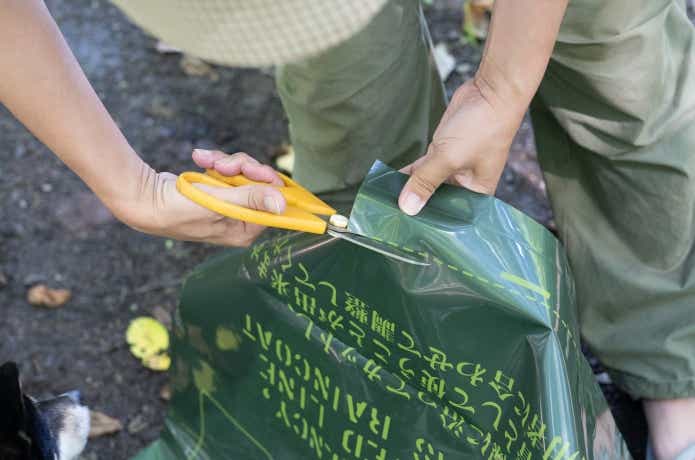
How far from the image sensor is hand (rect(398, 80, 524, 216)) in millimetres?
786

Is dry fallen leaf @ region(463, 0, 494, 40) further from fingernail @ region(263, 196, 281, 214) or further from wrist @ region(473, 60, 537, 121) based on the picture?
fingernail @ region(263, 196, 281, 214)

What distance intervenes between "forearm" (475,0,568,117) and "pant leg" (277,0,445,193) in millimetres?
276

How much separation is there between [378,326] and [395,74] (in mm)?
426

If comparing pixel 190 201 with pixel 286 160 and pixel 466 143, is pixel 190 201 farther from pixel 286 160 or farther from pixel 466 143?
pixel 286 160

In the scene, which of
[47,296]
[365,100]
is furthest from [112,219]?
[365,100]

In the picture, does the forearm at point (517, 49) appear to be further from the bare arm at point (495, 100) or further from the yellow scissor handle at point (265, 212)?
the yellow scissor handle at point (265, 212)

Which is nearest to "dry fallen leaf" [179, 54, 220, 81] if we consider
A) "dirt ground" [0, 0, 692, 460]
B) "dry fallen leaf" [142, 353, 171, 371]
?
"dirt ground" [0, 0, 692, 460]

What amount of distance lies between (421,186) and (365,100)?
37 centimetres

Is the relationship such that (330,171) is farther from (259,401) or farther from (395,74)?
(259,401)

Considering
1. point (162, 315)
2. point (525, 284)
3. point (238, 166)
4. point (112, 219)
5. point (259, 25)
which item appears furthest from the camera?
point (112, 219)

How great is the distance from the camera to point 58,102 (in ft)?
2.58

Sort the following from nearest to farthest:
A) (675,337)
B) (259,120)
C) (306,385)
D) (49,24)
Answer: (49,24) → (306,385) → (675,337) → (259,120)

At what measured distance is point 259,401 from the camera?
39.8 inches

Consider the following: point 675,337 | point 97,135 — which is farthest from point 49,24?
point 675,337
